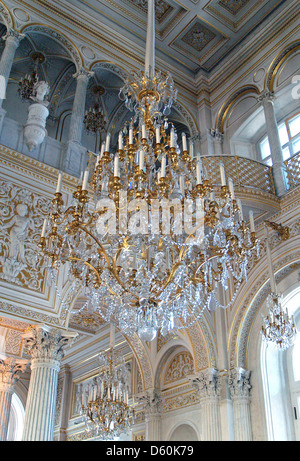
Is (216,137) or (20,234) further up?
(216,137)

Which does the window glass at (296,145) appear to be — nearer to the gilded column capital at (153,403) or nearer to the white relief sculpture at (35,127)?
the white relief sculpture at (35,127)

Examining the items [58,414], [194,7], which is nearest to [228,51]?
[194,7]

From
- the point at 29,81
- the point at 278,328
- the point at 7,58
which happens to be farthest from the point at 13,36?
the point at 278,328

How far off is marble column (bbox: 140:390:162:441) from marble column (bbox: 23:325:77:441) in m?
4.18

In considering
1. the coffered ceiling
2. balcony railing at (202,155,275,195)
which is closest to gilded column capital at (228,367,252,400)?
balcony railing at (202,155,275,195)

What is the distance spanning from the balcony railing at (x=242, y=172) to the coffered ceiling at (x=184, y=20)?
345 centimetres

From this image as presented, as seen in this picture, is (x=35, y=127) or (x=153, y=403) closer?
(x=35, y=127)

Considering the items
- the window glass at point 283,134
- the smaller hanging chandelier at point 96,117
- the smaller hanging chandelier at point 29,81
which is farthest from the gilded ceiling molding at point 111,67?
the window glass at point 283,134

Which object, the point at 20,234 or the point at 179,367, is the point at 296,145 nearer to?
Answer: the point at 179,367

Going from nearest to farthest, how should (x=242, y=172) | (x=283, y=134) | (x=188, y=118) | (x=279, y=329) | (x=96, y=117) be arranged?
(x=279, y=329)
(x=242, y=172)
(x=283, y=134)
(x=188, y=118)
(x=96, y=117)

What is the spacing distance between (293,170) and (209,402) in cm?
462

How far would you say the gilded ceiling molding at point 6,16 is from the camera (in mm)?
8797

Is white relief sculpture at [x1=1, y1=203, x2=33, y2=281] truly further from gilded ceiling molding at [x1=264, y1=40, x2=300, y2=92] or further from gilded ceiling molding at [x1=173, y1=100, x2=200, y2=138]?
gilded ceiling molding at [x1=264, y1=40, x2=300, y2=92]

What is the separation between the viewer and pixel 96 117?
36.7 feet
